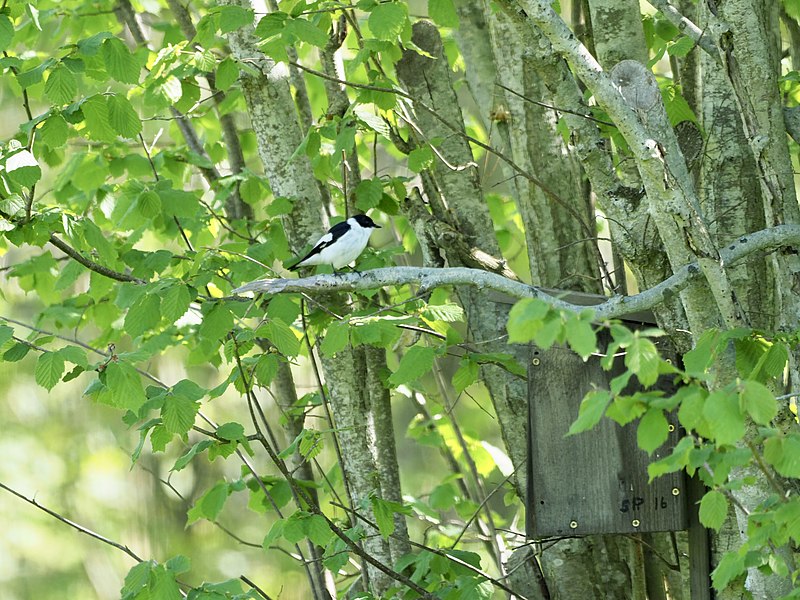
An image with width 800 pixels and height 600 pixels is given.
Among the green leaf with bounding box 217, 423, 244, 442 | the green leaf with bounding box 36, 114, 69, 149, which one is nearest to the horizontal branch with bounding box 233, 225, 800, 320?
the green leaf with bounding box 217, 423, 244, 442

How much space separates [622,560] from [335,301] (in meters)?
1.58

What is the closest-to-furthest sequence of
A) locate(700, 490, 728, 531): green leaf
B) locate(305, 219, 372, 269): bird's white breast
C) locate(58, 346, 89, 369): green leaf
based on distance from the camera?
locate(700, 490, 728, 531): green leaf → locate(58, 346, 89, 369): green leaf → locate(305, 219, 372, 269): bird's white breast

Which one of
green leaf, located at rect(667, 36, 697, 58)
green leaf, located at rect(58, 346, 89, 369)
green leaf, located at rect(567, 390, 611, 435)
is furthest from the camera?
green leaf, located at rect(667, 36, 697, 58)

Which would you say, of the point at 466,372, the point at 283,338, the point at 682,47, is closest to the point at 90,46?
the point at 283,338

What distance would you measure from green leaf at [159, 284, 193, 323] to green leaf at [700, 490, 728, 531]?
1.61m

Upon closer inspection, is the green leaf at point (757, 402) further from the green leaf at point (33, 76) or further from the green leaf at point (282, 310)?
the green leaf at point (33, 76)

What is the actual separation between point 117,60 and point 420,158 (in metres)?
1.14

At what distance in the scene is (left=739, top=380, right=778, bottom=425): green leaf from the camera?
1.79 m

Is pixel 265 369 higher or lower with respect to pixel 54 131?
lower

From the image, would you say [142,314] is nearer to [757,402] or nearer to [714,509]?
[714,509]

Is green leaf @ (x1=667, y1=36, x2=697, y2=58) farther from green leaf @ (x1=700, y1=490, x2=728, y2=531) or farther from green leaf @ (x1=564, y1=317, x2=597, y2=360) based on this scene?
green leaf @ (x1=564, y1=317, x2=597, y2=360)

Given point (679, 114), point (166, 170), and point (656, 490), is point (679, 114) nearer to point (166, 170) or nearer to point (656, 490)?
point (656, 490)

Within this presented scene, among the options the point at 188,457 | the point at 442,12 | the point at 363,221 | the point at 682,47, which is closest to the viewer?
the point at 188,457

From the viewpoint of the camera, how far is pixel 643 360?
1798 millimetres
